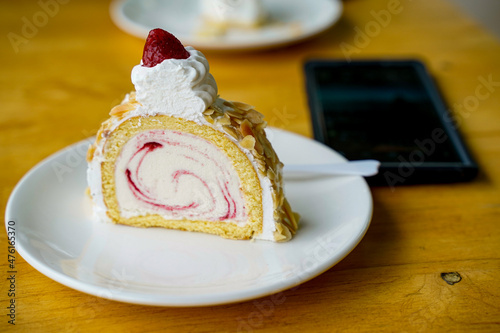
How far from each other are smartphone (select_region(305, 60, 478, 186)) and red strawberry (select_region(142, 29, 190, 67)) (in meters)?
0.49

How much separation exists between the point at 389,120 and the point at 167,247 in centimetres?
67

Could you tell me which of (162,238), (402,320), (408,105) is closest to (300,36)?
(408,105)

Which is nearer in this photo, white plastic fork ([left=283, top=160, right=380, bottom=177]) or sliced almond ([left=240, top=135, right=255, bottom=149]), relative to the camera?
sliced almond ([left=240, top=135, right=255, bottom=149])

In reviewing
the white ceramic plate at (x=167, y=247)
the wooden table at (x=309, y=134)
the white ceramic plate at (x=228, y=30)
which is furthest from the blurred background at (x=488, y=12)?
the white ceramic plate at (x=167, y=247)

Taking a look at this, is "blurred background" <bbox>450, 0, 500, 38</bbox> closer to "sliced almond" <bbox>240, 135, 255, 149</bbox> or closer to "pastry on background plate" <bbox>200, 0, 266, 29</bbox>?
"pastry on background plate" <bbox>200, 0, 266, 29</bbox>

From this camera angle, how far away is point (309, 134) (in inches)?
55.1

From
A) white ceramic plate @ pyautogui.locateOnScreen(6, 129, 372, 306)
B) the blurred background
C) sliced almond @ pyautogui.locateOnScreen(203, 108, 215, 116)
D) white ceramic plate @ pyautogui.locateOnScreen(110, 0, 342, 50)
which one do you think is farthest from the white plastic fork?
the blurred background

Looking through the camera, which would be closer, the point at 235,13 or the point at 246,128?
the point at 246,128

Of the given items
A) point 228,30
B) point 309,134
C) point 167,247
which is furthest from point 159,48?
point 228,30

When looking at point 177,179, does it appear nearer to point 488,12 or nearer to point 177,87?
point 177,87

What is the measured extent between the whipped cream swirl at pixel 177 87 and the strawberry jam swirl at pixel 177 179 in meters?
0.05

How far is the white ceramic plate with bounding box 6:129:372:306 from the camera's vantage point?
2.69 ft

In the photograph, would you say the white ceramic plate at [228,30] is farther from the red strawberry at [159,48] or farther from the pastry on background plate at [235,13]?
the red strawberry at [159,48]

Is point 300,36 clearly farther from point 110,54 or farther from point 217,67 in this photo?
point 110,54
